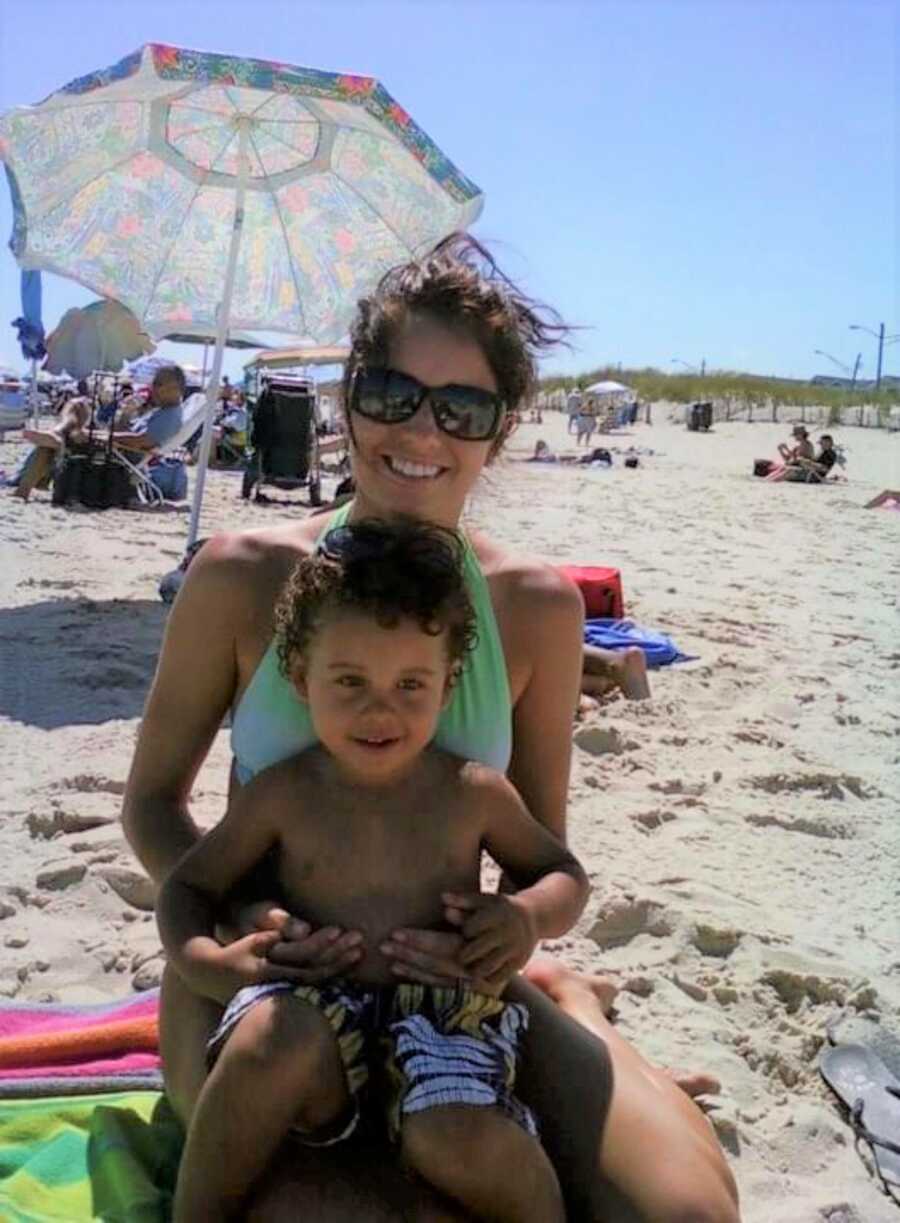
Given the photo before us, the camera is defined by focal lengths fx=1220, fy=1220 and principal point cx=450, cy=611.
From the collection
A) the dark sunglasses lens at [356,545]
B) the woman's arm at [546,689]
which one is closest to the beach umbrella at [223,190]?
the woman's arm at [546,689]

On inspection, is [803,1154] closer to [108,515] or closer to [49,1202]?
[49,1202]

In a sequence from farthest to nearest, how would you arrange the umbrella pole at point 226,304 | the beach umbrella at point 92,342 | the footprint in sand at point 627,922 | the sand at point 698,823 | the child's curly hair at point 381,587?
the beach umbrella at point 92,342 < the umbrella pole at point 226,304 < the footprint in sand at point 627,922 < the sand at point 698,823 < the child's curly hair at point 381,587

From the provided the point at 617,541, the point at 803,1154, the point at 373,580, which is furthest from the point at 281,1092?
the point at 617,541

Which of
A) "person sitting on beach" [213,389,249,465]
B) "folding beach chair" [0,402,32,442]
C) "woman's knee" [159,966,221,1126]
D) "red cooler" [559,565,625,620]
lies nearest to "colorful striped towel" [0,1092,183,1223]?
"woman's knee" [159,966,221,1126]

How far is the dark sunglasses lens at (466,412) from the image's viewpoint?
2.04 m

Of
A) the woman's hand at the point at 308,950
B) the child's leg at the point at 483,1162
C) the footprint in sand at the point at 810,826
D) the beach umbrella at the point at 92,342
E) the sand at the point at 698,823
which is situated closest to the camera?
the child's leg at the point at 483,1162

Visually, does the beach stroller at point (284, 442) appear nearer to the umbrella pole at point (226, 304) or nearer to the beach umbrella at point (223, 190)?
the beach umbrella at point (223, 190)

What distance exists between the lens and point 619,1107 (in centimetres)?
186

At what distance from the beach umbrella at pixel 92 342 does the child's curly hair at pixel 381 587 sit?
42.4ft

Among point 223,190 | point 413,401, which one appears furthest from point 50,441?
point 413,401

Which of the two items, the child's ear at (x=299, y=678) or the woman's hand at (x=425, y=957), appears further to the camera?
the child's ear at (x=299, y=678)

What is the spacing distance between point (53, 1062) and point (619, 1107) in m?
1.17

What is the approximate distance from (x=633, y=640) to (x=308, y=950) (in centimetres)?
478

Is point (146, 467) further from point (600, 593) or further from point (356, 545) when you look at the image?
point (356, 545)
